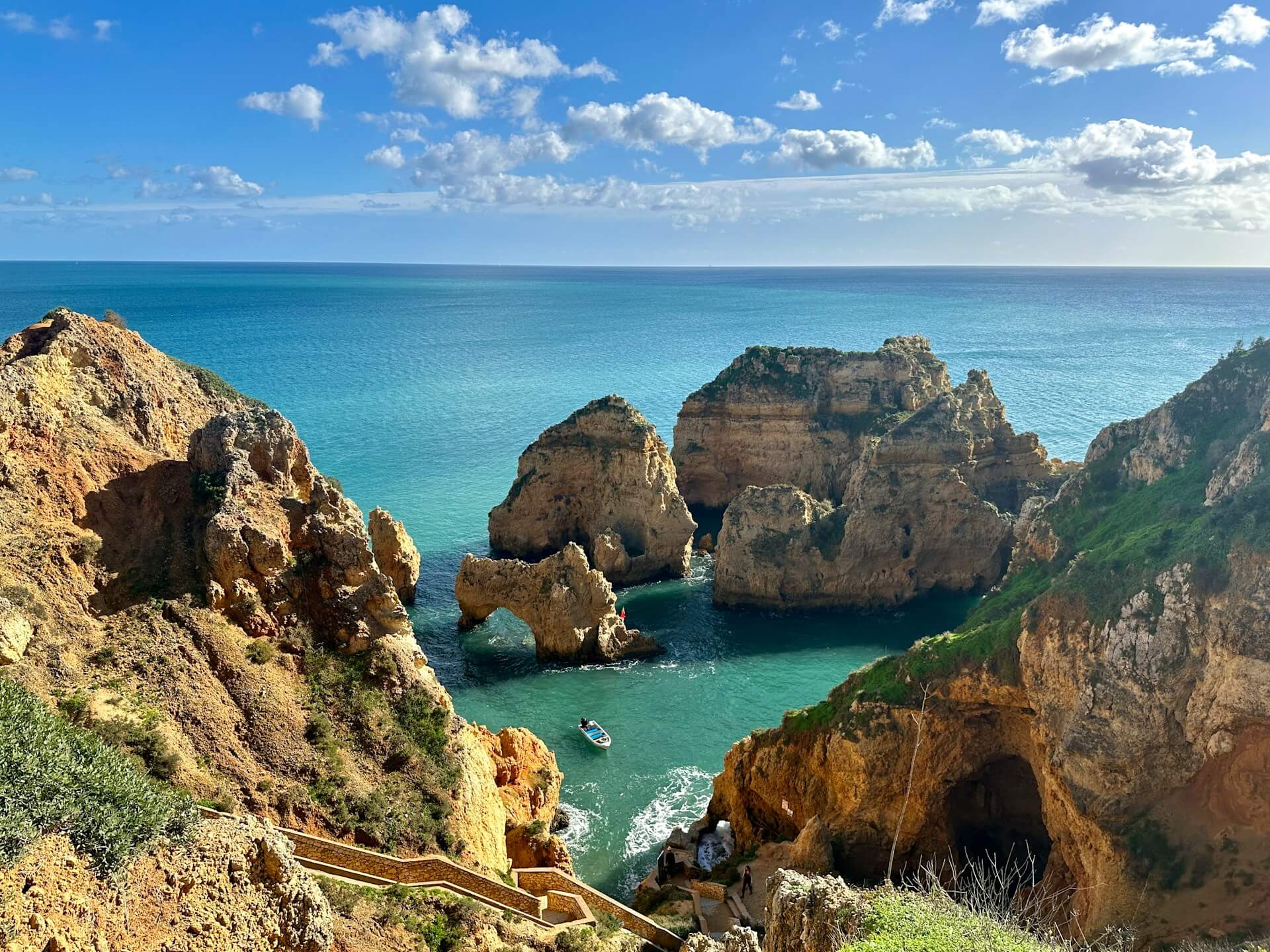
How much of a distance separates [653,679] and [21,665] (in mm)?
27087

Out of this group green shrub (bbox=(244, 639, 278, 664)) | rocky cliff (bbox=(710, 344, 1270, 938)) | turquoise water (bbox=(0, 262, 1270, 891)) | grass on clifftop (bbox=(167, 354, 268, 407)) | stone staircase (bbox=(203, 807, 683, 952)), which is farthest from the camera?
turquoise water (bbox=(0, 262, 1270, 891))

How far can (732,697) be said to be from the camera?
39594 mm

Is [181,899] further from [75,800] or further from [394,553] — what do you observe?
[394,553]

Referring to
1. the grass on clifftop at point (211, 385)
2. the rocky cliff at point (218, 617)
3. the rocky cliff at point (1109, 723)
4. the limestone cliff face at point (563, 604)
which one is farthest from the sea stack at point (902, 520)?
the rocky cliff at point (218, 617)

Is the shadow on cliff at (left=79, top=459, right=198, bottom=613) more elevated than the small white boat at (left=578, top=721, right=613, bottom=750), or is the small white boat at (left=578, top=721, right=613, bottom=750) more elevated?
the shadow on cliff at (left=79, top=459, right=198, bottom=613)

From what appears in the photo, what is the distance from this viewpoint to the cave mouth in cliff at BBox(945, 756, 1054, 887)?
25.9m

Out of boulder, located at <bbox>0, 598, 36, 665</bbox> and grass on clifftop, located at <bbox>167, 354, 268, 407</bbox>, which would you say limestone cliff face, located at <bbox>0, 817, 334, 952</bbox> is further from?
grass on clifftop, located at <bbox>167, 354, 268, 407</bbox>

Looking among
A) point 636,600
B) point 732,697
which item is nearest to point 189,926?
point 732,697

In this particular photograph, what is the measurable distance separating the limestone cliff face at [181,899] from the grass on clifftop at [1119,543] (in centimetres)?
1609

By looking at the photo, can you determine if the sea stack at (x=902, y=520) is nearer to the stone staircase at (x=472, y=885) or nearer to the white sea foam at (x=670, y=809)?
the white sea foam at (x=670, y=809)

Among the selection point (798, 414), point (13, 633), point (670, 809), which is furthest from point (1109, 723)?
point (798, 414)

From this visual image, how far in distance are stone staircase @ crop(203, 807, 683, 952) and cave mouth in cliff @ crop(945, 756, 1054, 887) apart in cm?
958

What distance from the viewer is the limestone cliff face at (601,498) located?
179 ft

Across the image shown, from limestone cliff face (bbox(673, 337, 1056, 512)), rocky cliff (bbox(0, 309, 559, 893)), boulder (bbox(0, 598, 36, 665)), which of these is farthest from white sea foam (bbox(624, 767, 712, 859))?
limestone cliff face (bbox(673, 337, 1056, 512))
